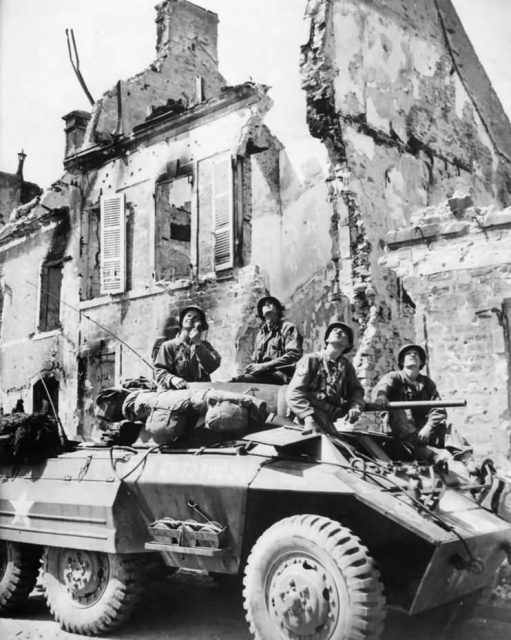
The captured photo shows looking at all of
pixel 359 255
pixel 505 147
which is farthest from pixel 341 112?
pixel 505 147

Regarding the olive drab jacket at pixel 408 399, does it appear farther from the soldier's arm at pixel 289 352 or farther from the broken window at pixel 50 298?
the broken window at pixel 50 298

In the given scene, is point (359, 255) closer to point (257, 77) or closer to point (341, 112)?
point (341, 112)

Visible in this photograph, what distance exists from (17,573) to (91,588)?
3.32 feet

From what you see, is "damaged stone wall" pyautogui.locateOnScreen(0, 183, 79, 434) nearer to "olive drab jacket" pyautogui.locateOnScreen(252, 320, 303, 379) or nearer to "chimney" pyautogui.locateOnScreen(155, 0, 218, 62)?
"chimney" pyautogui.locateOnScreen(155, 0, 218, 62)

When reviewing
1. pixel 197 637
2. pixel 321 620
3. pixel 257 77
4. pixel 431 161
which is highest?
pixel 257 77

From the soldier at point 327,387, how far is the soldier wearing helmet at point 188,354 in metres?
1.52

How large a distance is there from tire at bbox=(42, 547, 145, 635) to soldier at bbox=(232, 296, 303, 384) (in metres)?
1.99

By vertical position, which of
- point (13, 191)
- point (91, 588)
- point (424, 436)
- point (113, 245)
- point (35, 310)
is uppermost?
point (13, 191)

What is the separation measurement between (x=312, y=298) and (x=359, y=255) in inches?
76.5

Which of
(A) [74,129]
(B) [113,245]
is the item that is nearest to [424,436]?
(B) [113,245]

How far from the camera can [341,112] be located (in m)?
13.0

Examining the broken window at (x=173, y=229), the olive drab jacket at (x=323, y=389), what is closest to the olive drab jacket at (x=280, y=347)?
the olive drab jacket at (x=323, y=389)

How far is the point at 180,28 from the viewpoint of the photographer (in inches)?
674

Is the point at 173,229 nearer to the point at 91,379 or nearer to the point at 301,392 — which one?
the point at 91,379
